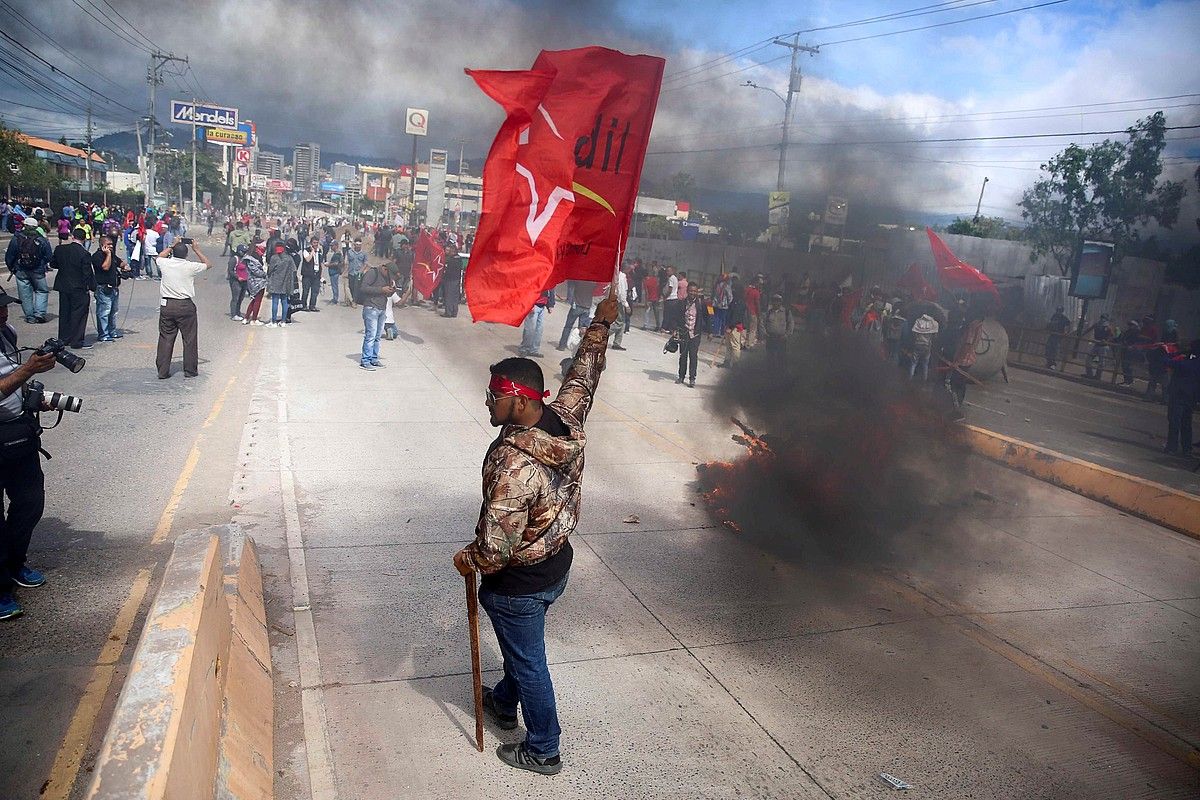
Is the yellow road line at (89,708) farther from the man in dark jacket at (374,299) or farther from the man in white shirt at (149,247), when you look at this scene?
the man in white shirt at (149,247)

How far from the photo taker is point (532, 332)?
14.2 meters

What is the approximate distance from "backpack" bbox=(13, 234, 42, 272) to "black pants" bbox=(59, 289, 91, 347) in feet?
5.77

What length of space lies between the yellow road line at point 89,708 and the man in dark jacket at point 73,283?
7889mm

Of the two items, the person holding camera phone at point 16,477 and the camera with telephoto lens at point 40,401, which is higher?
the camera with telephoto lens at point 40,401

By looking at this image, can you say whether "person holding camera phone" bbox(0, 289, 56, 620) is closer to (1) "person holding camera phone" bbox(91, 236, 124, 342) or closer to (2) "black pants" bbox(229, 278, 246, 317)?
(1) "person holding camera phone" bbox(91, 236, 124, 342)

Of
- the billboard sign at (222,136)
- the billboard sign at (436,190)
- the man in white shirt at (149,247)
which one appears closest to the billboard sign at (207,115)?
the billboard sign at (222,136)

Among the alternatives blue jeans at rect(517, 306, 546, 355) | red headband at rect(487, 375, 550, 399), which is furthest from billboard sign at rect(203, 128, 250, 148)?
red headband at rect(487, 375, 550, 399)

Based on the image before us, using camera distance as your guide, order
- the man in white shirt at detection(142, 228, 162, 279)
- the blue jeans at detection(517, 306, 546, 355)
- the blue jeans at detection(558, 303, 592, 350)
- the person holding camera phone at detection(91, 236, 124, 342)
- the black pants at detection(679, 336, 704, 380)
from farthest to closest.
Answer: the man in white shirt at detection(142, 228, 162, 279) → the blue jeans at detection(558, 303, 592, 350) → the blue jeans at detection(517, 306, 546, 355) → the black pants at detection(679, 336, 704, 380) → the person holding camera phone at detection(91, 236, 124, 342)

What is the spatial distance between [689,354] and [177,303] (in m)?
7.15

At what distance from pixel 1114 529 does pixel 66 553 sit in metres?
8.14

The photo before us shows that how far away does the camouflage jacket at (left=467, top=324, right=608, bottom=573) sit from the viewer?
9.37 feet

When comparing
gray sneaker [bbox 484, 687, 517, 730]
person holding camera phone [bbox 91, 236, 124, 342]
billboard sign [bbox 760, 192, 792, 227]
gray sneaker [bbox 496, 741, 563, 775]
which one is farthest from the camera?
billboard sign [bbox 760, 192, 792, 227]

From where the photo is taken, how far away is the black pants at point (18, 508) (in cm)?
411

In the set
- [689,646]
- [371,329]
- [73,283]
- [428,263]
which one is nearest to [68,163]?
Result: [428,263]
